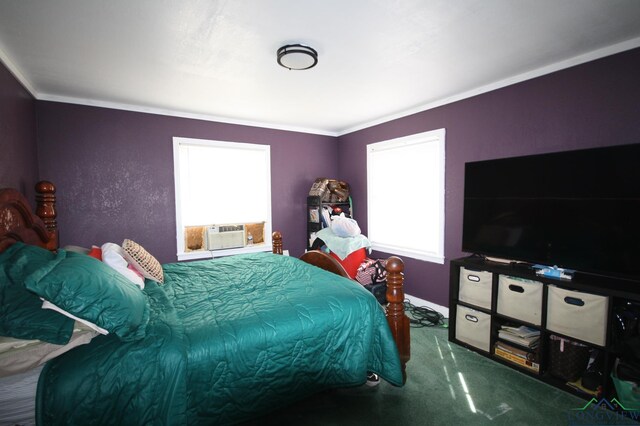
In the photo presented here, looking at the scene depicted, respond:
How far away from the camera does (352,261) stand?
11.5 feet

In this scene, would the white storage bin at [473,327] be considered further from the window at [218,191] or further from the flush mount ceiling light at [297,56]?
the window at [218,191]

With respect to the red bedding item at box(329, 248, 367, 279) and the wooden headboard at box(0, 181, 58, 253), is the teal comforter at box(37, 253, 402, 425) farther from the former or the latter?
the red bedding item at box(329, 248, 367, 279)

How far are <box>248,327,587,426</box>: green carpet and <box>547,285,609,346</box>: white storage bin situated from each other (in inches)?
18.0

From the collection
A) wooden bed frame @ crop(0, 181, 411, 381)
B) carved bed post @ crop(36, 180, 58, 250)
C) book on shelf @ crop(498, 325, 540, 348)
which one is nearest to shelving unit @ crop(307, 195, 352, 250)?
wooden bed frame @ crop(0, 181, 411, 381)

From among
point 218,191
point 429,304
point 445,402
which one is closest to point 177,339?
point 445,402

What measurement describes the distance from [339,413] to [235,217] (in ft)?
9.46

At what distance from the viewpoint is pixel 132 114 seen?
3.30 m

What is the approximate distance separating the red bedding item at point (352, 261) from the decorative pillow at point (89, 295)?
2370 mm

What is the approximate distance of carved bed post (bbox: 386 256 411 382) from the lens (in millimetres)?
1861

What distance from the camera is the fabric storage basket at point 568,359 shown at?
2.01 meters

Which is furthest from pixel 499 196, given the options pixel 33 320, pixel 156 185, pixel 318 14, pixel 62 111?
pixel 62 111

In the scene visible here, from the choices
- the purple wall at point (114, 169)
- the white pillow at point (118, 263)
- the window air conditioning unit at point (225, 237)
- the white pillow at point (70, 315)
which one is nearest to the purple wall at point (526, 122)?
the window air conditioning unit at point (225, 237)

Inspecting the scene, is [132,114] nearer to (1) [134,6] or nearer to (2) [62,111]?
(2) [62,111]

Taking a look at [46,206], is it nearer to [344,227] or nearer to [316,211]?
[344,227]
